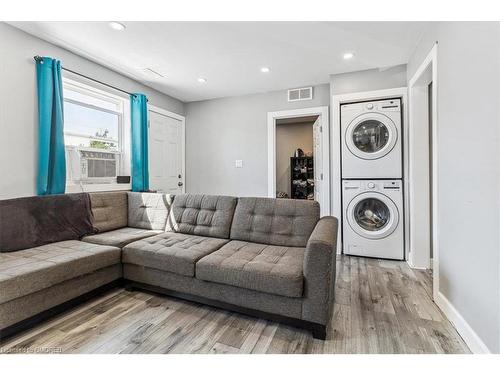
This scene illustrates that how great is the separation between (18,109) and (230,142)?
274 centimetres

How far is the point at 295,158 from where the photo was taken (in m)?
5.86

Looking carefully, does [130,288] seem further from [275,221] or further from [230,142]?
[230,142]

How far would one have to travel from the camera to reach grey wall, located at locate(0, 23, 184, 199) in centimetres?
222

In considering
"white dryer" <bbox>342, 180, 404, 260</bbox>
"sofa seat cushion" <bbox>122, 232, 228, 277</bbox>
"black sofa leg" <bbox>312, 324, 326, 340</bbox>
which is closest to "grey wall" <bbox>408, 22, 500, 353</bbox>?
"black sofa leg" <bbox>312, 324, 326, 340</bbox>

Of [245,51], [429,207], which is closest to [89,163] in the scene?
[245,51]

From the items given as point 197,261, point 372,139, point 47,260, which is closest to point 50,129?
point 47,260

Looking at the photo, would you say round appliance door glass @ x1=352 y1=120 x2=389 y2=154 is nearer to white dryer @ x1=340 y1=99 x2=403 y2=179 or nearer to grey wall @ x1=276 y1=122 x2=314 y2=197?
white dryer @ x1=340 y1=99 x2=403 y2=179

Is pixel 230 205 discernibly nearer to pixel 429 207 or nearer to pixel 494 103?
pixel 494 103

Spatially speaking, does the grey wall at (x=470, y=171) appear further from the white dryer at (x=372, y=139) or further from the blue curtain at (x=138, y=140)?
the blue curtain at (x=138, y=140)

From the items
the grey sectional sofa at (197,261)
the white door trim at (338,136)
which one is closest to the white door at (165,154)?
the grey sectional sofa at (197,261)

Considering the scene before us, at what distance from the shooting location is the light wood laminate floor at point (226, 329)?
1.50 m

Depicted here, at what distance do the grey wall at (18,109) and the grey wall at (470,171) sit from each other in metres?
3.62

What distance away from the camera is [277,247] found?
2188mm
